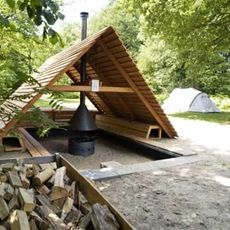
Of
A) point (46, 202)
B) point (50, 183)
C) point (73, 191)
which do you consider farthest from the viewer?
point (50, 183)

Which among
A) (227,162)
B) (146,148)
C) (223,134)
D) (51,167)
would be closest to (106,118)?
(146,148)

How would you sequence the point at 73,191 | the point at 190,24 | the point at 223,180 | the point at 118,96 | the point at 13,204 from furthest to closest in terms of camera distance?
the point at 190,24 → the point at 118,96 → the point at 223,180 → the point at 73,191 → the point at 13,204

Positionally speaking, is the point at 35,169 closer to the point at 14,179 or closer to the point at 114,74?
the point at 14,179

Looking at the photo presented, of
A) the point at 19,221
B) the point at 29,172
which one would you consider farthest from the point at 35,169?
the point at 19,221

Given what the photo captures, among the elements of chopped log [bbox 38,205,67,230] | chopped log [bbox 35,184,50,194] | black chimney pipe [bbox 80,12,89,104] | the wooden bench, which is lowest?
chopped log [bbox 38,205,67,230]

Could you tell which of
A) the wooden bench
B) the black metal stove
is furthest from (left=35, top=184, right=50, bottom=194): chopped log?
the wooden bench

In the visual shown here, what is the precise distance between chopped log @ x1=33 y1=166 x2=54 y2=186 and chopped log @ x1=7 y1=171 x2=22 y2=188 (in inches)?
7.9

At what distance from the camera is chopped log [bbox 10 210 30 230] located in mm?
2418

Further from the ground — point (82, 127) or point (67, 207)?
point (82, 127)

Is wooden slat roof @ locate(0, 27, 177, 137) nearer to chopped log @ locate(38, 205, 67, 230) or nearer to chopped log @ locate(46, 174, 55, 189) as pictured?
chopped log @ locate(46, 174, 55, 189)

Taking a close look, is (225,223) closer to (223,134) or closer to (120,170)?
(120,170)

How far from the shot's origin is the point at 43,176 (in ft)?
11.8

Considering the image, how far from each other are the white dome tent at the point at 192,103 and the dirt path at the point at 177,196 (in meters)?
9.67

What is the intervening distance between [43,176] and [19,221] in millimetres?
1150
